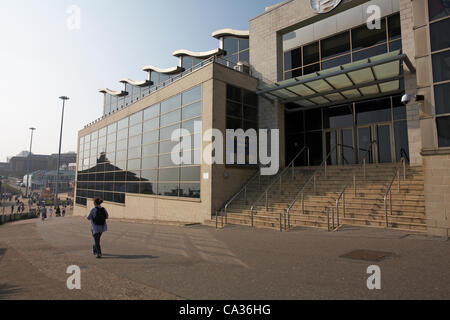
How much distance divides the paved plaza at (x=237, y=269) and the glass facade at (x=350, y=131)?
8941 mm

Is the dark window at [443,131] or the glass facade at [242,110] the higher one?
the glass facade at [242,110]

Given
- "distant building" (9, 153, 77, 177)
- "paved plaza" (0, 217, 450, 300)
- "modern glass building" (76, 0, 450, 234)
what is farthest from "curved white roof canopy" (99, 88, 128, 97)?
"distant building" (9, 153, 77, 177)

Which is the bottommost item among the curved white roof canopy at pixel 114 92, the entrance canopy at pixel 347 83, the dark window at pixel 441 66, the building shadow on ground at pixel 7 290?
the building shadow on ground at pixel 7 290

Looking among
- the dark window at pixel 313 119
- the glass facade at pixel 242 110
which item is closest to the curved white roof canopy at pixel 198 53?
the glass facade at pixel 242 110

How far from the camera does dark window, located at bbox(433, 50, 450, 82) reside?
9203mm

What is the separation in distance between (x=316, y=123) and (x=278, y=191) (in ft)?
21.6

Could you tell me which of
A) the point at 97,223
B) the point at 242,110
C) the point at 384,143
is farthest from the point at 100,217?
the point at 384,143

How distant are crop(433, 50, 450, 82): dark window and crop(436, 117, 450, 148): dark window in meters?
1.37

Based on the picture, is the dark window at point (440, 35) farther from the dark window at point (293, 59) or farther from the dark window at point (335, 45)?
the dark window at point (293, 59)

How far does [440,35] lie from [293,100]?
9.40m

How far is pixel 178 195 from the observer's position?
1819cm

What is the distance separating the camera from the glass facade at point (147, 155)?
701 inches

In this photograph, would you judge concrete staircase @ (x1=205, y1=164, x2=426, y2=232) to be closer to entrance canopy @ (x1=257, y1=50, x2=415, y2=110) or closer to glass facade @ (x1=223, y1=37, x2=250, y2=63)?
entrance canopy @ (x1=257, y1=50, x2=415, y2=110)
